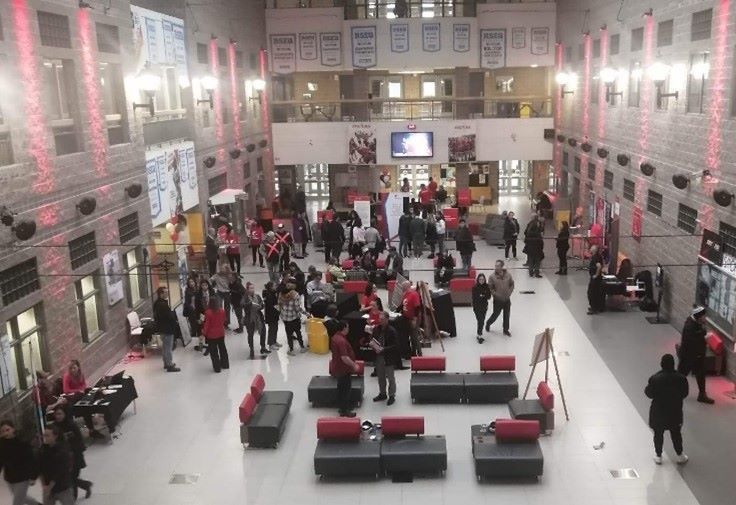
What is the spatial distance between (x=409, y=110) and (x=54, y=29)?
19.7m

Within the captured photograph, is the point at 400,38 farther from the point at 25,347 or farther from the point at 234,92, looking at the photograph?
the point at 25,347

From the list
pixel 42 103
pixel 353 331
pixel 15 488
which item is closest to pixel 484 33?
pixel 353 331

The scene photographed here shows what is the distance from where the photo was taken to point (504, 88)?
31.4 metres

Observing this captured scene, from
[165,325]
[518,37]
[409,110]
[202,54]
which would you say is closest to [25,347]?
[165,325]

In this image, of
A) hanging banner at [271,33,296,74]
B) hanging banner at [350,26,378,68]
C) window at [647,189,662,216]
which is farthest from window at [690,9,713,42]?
hanging banner at [271,33,296,74]

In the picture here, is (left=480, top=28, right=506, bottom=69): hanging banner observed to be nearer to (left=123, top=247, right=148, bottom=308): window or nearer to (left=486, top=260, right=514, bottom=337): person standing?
(left=486, top=260, right=514, bottom=337): person standing

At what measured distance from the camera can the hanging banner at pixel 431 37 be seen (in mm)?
26656

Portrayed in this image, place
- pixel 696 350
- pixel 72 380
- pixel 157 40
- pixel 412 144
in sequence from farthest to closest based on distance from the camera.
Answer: pixel 412 144 → pixel 157 40 → pixel 696 350 → pixel 72 380

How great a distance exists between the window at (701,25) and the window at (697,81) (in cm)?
31

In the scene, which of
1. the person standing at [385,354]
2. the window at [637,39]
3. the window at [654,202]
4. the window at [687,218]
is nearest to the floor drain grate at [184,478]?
the person standing at [385,354]

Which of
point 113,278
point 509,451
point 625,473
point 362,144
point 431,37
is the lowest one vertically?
point 625,473

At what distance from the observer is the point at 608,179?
19766 mm

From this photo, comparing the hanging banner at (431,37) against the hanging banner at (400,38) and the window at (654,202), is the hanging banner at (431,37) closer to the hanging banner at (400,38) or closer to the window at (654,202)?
the hanging banner at (400,38)

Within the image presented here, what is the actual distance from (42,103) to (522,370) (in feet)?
29.7
